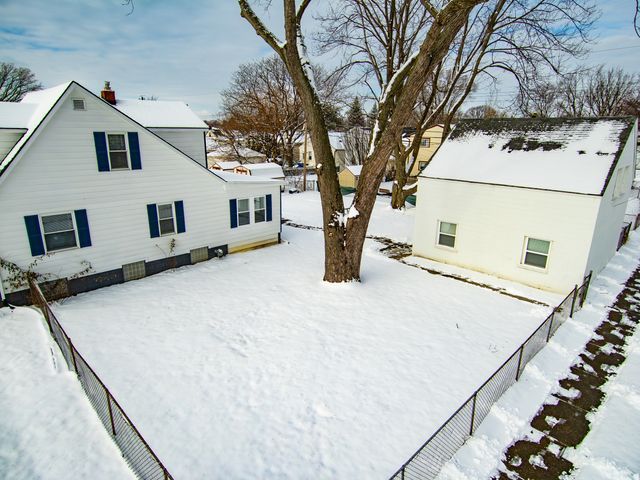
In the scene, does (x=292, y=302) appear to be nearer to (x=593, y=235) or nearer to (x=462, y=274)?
(x=462, y=274)

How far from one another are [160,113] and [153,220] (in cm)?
515

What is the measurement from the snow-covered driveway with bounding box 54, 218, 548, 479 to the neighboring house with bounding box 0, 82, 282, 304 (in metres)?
1.19

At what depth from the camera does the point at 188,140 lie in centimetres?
1562

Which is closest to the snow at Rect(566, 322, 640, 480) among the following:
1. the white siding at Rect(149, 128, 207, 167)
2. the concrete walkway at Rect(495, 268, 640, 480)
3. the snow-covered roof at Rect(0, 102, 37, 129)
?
the concrete walkway at Rect(495, 268, 640, 480)

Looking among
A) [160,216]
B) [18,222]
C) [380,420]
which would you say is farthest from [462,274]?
[18,222]

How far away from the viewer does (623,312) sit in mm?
11039

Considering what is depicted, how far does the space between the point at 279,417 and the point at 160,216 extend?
9.67m

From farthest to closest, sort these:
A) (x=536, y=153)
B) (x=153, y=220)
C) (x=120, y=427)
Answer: (x=153, y=220) → (x=536, y=153) → (x=120, y=427)

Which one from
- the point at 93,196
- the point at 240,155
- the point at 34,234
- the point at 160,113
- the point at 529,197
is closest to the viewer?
the point at 34,234

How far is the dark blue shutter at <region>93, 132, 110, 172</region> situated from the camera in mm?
11398

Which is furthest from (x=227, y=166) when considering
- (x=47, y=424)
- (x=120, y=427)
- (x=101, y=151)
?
(x=120, y=427)

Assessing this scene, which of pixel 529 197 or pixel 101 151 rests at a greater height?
pixel 101 151

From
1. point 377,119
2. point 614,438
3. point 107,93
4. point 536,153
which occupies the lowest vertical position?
point 614,438

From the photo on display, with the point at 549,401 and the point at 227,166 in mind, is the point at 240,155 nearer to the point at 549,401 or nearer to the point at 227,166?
the point at 227,166
